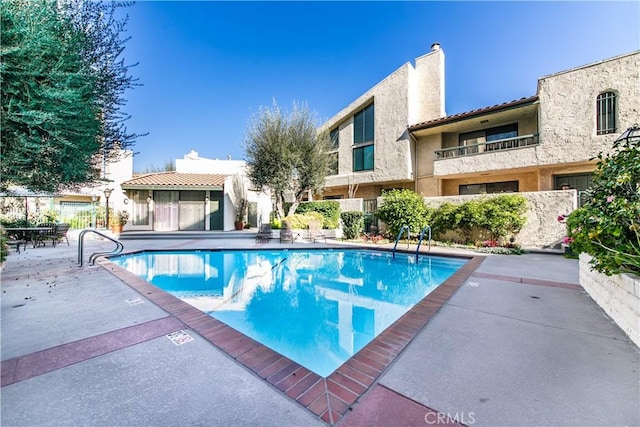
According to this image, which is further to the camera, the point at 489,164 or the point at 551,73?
the point at 489,164

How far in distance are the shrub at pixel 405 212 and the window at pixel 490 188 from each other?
402 centimetres

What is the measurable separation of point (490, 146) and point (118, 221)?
22.8 metres

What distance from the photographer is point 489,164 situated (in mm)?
14250

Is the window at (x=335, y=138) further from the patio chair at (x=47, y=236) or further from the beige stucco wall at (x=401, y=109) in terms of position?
the patio chair at (x=47, y=236)

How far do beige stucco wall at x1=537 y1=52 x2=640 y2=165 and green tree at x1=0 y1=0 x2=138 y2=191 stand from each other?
1658 cm

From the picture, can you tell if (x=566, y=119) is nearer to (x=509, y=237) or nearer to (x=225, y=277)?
(x=509, y=237)

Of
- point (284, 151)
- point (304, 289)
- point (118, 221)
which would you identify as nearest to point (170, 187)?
point (118, 221)

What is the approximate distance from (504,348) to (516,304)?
1.90 metres

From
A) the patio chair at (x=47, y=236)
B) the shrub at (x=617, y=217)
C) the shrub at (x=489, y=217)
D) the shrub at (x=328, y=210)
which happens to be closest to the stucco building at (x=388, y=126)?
the shrub at (x=328, y=210)

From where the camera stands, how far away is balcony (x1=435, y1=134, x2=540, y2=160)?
44.8 feet

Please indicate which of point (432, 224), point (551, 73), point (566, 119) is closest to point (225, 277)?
point (432, 224)

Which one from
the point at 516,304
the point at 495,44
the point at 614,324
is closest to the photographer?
the point at 614,324

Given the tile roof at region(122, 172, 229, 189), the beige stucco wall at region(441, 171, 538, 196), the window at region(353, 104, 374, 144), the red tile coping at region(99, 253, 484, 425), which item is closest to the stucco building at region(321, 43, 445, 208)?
the window at region(353, 104, 374, 144)

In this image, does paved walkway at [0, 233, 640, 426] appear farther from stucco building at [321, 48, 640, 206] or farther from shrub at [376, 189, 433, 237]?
stucco building at [321, 48, 640, 206]
